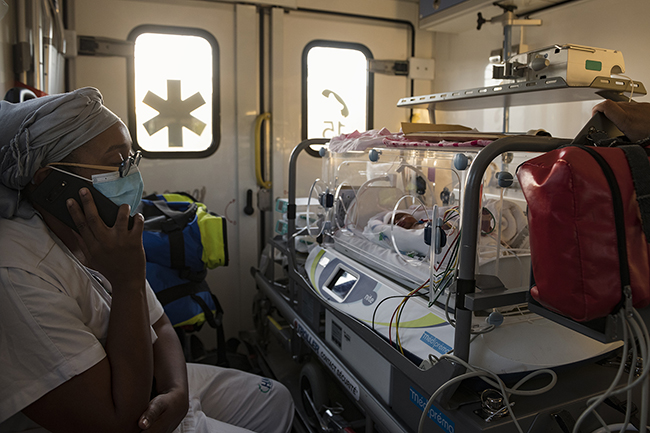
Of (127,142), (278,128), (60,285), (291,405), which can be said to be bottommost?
(291,405)

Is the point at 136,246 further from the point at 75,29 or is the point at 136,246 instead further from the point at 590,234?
the point at 75,29

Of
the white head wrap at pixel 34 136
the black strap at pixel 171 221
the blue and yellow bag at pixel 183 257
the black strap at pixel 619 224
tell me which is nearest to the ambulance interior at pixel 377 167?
the black strap at pixel 619 224

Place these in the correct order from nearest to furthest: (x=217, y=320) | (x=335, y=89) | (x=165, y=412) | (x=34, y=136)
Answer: (x=34, y=136) < (x=165, y=412) < (x=217, y=320) < (x=335, y=89)

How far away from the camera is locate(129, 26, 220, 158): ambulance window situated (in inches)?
122

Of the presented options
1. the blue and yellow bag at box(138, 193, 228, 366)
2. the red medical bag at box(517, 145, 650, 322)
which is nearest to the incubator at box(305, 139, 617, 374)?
the red medical bag at box(517, 145, 650, 322)

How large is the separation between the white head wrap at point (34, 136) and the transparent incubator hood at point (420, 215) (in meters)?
0.99

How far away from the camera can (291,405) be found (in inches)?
77.3

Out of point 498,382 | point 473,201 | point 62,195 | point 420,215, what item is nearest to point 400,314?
point 498,382

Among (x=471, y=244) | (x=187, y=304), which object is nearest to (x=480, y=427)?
(x=471, y=244)

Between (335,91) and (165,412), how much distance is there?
2778 millimetres

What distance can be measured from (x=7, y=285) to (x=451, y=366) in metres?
1.05

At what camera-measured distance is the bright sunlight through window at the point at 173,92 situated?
10.2 ft

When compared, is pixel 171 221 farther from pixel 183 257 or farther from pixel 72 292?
pixel 72 292

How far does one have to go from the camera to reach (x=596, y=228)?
2.78 ft
